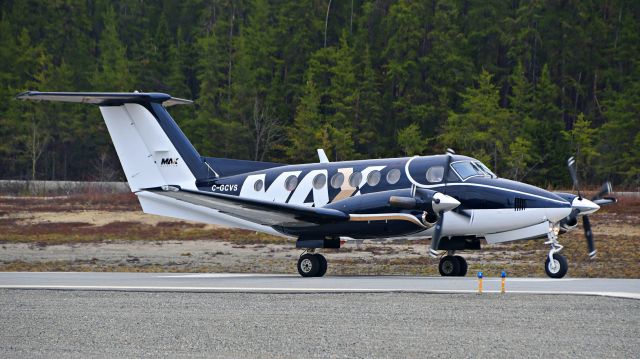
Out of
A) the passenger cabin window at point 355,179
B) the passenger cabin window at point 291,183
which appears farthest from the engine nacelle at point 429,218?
the passenger cabin window at point 291,183

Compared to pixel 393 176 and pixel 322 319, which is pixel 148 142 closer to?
pixel 393 176

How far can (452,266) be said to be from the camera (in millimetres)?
25406

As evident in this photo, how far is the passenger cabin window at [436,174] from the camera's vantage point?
24356mm

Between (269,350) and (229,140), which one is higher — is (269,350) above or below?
below

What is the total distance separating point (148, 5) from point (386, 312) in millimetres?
90849

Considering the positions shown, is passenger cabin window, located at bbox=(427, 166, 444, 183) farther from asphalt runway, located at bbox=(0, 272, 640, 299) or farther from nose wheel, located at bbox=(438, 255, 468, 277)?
asphalt runway, located at bbox=(0, 272, 640, 299)

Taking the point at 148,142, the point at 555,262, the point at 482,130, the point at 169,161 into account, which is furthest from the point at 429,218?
the point at 482,130

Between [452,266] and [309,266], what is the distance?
12.0 feet

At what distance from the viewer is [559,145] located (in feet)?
217

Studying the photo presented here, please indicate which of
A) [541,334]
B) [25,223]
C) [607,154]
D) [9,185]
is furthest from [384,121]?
[541,334]


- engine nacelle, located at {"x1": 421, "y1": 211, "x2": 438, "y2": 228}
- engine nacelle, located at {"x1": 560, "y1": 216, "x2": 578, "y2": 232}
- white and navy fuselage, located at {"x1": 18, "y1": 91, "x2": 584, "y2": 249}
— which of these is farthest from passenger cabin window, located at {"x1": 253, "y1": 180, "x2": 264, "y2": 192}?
engine nacelle, located at {"x1": 560, "y1": 216, "x2": 578, "y2": 232}

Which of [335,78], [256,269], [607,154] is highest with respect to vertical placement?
[335,78]

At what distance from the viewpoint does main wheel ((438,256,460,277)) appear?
25.3m

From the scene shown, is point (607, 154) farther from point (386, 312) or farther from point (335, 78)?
point (386, 312)
